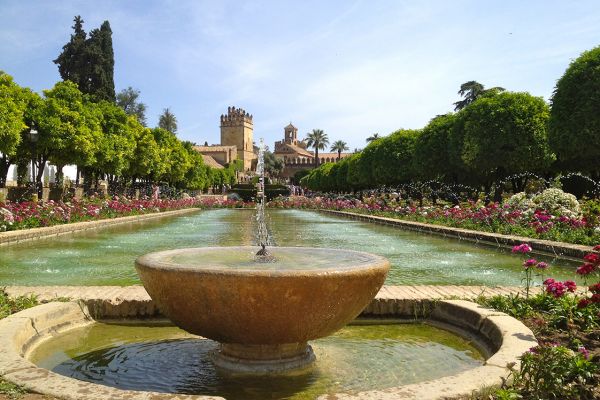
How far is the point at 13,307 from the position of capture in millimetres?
4445

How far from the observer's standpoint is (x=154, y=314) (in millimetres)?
4750

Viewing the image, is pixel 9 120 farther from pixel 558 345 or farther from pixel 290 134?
pixel 290 134

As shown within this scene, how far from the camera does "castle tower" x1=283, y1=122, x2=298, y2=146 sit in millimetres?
145375

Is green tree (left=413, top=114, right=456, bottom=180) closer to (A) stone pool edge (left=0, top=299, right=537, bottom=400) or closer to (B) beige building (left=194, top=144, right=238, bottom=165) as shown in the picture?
(A) stone pool edge (left=0, top=299, right=537, bottom=400)

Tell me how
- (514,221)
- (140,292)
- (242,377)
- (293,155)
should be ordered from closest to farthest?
(242,377)
(140,292)
(514,221)
(293,155)

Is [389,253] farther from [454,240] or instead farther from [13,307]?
[13,307]

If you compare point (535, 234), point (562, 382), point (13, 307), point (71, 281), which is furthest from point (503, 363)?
point (535, 234)

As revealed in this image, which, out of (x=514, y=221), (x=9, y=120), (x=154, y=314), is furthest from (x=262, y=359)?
(x=9, y=120)

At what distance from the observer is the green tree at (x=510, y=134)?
22.6m

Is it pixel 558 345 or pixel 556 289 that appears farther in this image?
pixel 556 289

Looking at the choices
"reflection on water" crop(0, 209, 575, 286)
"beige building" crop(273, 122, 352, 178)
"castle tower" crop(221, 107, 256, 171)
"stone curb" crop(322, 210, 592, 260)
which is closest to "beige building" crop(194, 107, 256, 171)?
"castle tower" crop(221, 107, 256, 171)

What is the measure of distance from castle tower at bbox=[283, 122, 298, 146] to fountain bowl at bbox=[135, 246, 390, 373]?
142 metres

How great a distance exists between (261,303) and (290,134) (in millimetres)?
144005

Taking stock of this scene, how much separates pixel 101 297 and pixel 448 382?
3.13 m
